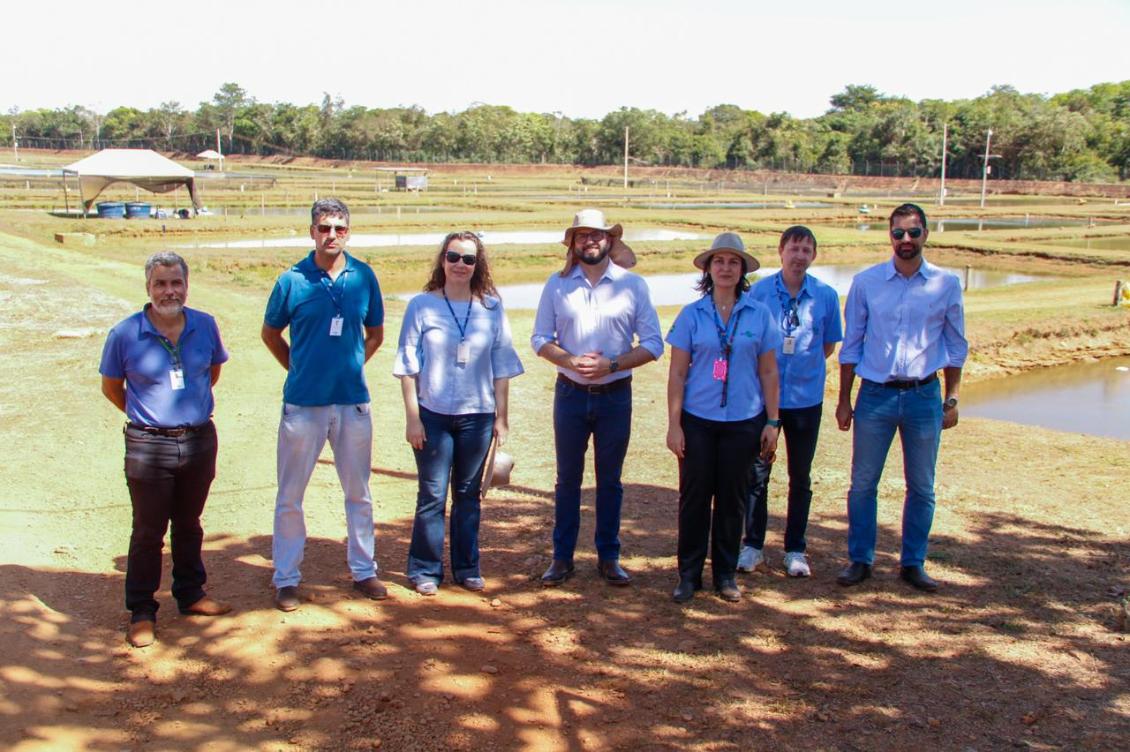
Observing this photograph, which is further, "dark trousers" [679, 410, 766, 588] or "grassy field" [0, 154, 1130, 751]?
"dark trousers" [679, 410, 766, 588]

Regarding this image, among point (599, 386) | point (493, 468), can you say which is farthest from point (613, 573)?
point (599, 386)

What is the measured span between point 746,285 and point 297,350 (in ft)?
6.69

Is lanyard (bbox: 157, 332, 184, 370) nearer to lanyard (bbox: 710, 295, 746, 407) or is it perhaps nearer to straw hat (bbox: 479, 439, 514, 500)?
straw hat (bbox: 479, 439, 514, 500)

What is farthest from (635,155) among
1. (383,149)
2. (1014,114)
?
(1014,114)

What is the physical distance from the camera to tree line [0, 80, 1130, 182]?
78.8 metres

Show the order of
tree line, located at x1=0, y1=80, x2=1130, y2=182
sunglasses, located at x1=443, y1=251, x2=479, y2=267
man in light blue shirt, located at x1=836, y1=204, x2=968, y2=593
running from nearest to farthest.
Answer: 1. sunglasses, located at x1=443, y1=251, x2=479, y2=267
2. man in light blue shirt, located at x1=836, y1=204, x2=968, y2=593
3. tree line, located at x1=0, y1=80, x2=1130, y2=182

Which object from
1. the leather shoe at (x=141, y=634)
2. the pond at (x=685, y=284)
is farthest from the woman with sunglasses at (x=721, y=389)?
the pond at (x=685, y=284)

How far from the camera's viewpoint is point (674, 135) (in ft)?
320

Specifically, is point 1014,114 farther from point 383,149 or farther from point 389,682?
point 389,682

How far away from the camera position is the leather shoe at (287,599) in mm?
4395

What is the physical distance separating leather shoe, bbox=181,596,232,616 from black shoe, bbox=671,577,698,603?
2002 millimetres

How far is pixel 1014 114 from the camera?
81312 mm

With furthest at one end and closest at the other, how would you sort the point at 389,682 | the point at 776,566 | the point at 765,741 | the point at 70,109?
the point at 70,109 → the point at 776,566 → the point at 389,682 → the point at 765,741

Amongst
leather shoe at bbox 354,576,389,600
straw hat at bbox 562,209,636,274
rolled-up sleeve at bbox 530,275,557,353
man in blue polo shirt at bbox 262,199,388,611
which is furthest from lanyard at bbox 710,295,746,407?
leather shoe at bbox 354,576,389,600
